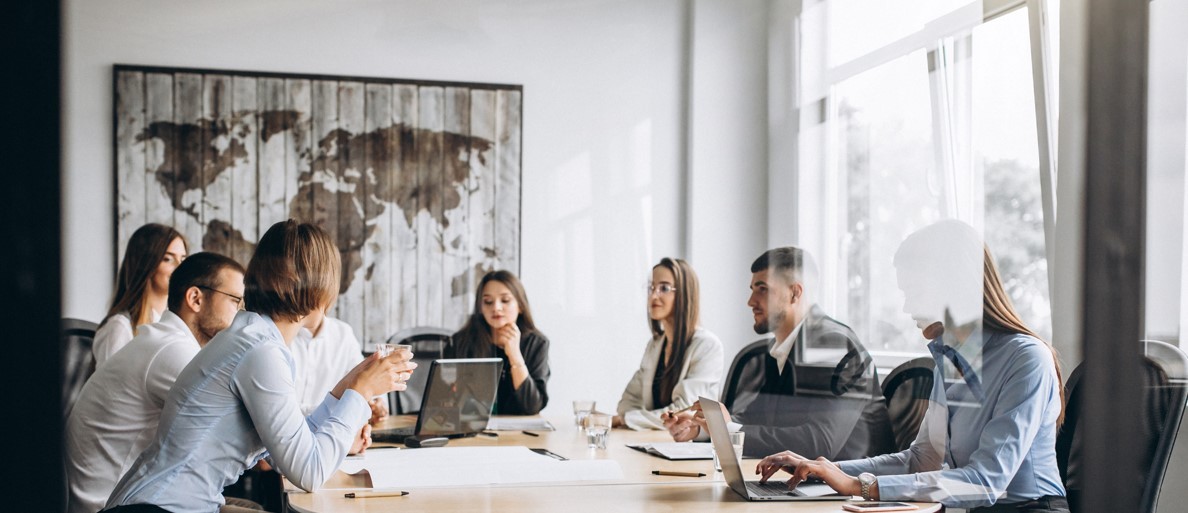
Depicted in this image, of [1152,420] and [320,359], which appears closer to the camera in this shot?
[1152,420]

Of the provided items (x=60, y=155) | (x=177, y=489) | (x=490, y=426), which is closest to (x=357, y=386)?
(x=177, y=489)

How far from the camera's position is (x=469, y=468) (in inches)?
80.1

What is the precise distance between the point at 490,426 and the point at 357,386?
1.08 meters

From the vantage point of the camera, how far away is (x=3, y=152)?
59 centimetres

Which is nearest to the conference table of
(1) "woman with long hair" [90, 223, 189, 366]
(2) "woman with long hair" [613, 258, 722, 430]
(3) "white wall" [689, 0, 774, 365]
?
(2) "woman with long hair" [613, 258, 722, 430]

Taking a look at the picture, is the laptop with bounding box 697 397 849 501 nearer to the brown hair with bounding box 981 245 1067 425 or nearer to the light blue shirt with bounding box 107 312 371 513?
the brown hair with bounding box 981 245 1067 425

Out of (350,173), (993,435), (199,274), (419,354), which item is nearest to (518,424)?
(419,354)

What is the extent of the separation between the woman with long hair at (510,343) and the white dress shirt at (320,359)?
43cm

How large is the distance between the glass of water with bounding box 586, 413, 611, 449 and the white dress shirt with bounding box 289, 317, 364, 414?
125 centimetres

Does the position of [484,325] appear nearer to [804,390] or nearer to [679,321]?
[679,321]

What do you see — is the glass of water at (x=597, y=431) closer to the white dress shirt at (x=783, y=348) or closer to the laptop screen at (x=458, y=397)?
the laptop screen at (x=458, y=397)

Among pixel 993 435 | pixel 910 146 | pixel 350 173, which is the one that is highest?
pixel 350 173

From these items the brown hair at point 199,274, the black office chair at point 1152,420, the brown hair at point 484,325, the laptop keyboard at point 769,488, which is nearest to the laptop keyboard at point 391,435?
the brown hair at point 199,274

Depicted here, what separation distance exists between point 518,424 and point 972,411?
1550 millimetres
